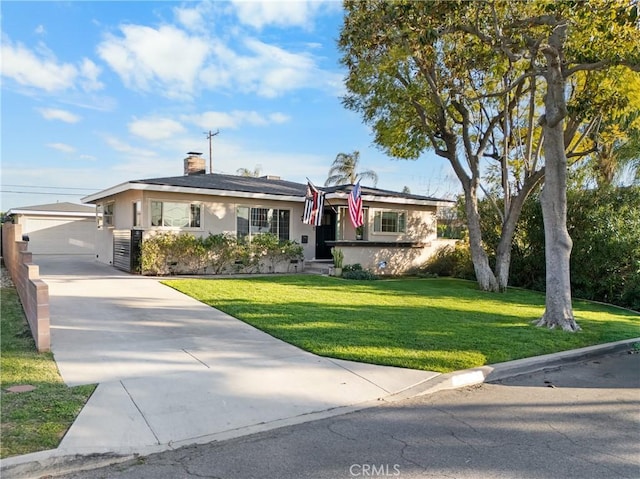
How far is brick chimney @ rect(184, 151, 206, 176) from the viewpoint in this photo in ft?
67.6

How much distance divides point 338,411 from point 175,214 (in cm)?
1278

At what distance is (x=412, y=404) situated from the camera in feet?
16.4

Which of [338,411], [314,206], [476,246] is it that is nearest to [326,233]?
[314,206]

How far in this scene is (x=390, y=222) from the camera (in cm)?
2011

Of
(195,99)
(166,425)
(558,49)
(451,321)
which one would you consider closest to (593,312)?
(451,321)

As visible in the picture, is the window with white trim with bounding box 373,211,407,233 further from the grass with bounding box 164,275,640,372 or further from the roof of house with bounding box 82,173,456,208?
the grass with bounding box 164,275,640,372

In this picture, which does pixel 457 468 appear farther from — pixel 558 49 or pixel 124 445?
pixel 558 49

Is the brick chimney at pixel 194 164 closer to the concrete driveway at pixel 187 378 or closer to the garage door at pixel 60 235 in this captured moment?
the garage door at pixel 60 235

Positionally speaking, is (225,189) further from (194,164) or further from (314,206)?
(194,164)

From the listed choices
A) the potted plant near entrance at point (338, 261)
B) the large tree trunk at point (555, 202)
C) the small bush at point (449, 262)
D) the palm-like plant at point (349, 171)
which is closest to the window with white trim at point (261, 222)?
the potted plant near entrance at point (338, 261)

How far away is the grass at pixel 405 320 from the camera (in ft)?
21.9

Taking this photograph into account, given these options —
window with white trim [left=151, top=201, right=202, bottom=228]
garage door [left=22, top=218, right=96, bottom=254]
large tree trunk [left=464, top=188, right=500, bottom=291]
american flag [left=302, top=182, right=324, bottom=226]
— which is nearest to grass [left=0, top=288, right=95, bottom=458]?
window with white trim [left=151, top=201, right=202, bottom=228]

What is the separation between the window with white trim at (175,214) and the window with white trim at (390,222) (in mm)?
7393

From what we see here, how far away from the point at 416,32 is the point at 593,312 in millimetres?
7936
